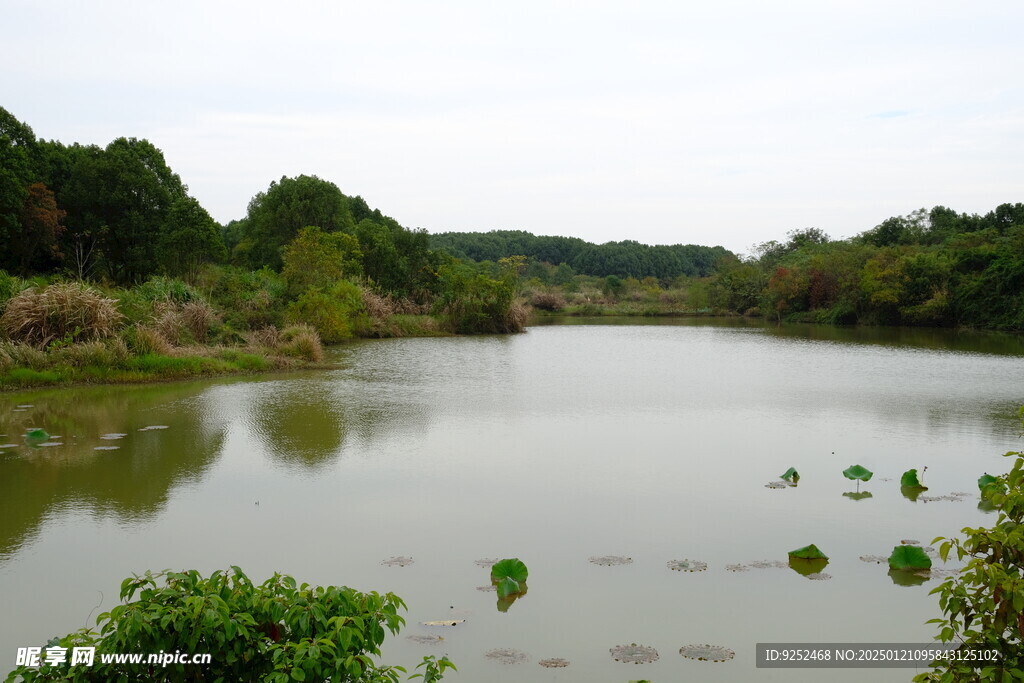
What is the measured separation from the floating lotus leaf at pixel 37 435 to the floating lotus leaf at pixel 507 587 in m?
7.19

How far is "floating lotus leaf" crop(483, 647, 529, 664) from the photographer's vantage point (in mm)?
4516

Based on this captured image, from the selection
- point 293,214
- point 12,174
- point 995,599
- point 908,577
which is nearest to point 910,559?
point 908,577

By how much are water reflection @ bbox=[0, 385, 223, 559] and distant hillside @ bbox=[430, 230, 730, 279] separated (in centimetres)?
7041

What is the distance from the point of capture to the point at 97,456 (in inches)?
366

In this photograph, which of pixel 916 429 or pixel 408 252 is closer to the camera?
pixel 916 429

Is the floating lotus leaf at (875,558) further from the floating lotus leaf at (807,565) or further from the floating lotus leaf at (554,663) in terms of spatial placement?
the floating lotus leaf at (554,663)

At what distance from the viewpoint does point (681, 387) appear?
1622 cm

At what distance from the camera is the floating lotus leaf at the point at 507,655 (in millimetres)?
4516

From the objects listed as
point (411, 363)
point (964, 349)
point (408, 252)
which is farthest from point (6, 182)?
point (964, 349)

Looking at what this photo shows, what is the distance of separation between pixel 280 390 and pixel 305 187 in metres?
29.1

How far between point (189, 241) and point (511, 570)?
75.7ft

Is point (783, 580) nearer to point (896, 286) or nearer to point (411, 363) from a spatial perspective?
point (411, 363)

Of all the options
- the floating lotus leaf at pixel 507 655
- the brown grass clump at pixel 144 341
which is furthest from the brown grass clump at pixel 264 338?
the floating lotus leaf at pixel 507 655

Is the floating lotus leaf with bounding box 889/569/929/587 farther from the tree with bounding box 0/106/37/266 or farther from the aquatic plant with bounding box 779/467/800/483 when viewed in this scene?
the tree with bounding box 0/106/37/266
